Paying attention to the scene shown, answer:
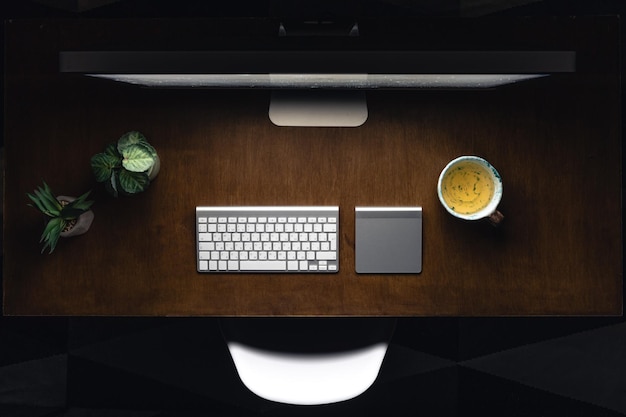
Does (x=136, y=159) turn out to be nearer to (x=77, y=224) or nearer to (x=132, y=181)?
(x=132, y=181)

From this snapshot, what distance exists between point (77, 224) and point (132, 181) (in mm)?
170

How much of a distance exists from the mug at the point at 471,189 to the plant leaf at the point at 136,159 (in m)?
0.60

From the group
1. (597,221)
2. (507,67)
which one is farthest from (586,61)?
(507,67)

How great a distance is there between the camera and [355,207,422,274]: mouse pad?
1.14 meters

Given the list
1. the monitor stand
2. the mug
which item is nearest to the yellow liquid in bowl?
the mug

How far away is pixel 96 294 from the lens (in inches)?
45.8

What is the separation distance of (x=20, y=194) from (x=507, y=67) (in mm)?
1048

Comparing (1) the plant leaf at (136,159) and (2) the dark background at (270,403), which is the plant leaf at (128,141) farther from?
(2) the dark background at (270,403)

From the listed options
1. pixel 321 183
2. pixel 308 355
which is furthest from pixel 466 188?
pixel 308 355

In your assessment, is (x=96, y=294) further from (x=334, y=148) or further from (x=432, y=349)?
(x=432, y=349)

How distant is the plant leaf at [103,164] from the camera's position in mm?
1030

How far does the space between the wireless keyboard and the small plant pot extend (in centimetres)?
24

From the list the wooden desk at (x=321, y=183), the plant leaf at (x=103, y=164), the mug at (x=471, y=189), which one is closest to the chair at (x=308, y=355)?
the wooden desk at (x=321, y=183)

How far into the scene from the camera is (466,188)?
3.60ft
